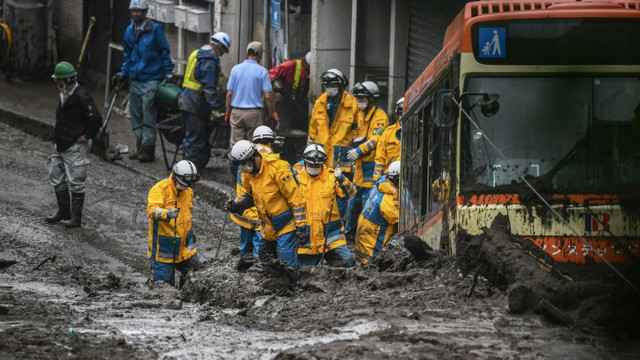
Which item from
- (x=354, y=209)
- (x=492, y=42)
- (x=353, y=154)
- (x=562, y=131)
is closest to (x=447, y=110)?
(x=492, y=42)

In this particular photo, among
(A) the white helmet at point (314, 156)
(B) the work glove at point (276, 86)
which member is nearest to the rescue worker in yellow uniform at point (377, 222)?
(A) the white helmet at point (314, 156)

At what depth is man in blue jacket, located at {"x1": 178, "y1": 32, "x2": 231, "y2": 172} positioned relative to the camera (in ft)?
56.5

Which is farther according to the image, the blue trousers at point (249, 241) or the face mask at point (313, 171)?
the blue trousers at point (249, 241)

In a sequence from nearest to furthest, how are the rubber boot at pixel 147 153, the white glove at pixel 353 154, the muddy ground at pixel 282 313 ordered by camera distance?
the muddy ground at pixel 282 313 < the white glove at pixel 353 154 < the rubber boot at pixel 147 153

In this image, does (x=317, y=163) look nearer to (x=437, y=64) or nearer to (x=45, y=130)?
(x=437, y=64)

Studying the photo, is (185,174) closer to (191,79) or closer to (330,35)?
(191,79)

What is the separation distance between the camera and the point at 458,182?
9.40 meters

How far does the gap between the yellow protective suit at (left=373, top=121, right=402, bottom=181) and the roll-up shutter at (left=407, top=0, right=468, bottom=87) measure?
2741 mm

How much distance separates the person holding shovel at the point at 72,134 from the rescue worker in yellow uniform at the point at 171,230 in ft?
8.36

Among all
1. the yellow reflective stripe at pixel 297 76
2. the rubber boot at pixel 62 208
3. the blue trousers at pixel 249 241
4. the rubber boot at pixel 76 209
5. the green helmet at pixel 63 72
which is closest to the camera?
the blue trousers at pixel 249 241

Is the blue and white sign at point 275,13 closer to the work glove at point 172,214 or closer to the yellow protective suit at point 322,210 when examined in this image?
the yellow protective suit at point 322,210

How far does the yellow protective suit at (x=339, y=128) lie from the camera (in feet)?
52.2

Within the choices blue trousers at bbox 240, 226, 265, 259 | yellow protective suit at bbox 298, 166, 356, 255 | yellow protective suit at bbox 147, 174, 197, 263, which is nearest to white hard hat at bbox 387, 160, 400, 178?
yellow protective suit at bbox 298, 166, 356, 255

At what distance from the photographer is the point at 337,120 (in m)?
16.0
